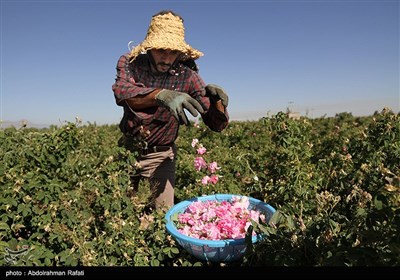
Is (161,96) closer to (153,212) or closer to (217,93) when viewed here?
(217,93)

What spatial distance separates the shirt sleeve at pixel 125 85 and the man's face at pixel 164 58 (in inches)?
10.0

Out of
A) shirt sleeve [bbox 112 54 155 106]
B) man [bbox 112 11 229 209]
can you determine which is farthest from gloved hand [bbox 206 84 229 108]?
shirt sleeve [bbox 112 54 155 106]

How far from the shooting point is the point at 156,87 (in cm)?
263

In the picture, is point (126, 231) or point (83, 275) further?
point (126, 231)

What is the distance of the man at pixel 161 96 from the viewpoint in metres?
2.21

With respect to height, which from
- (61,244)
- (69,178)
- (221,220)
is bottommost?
(61,244)

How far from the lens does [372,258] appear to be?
3.63ft

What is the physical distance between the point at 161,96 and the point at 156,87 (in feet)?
2.24

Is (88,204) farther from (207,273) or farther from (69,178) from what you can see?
(207,273)

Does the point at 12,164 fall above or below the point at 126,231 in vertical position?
above

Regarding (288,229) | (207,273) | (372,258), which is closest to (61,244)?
(207,273)

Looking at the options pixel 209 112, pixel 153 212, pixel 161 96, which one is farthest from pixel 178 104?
pixel 153 212

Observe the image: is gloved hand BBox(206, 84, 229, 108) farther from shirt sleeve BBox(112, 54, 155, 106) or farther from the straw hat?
shirt sleeve BBox(112, 54, 155, 106)

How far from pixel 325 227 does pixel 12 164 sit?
8.09ft
